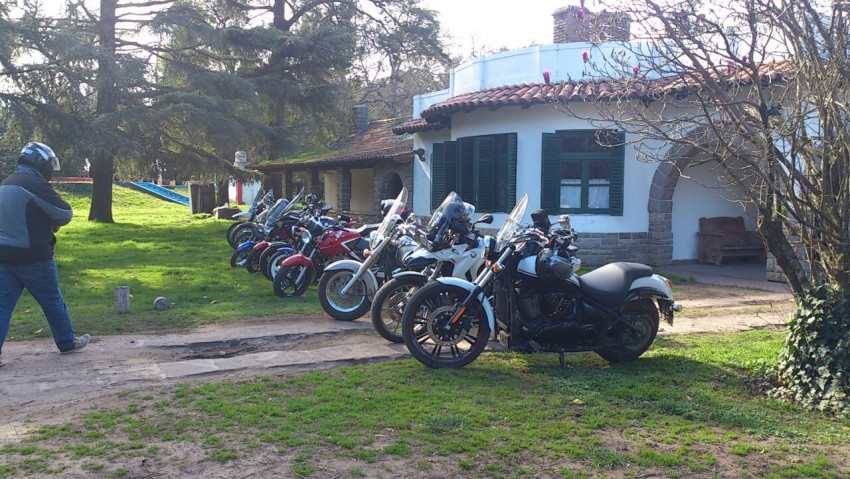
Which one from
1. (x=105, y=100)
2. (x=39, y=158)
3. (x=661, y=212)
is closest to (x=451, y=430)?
(x=39, y=158)

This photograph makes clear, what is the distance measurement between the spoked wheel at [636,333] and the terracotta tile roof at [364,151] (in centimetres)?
1306

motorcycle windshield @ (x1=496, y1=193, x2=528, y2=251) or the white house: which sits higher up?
the white house

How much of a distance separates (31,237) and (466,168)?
10.7 m

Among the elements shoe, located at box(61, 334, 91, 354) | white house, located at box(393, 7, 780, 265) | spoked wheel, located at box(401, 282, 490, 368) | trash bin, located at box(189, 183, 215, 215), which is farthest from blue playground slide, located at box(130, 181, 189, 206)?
spoked wheel, located at box(401, 282, 490, 368)

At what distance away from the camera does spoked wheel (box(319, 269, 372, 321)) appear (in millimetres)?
8375

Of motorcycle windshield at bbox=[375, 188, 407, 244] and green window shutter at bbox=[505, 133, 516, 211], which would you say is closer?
motorcycle windshield at bbox=[375, 188, 407, 244]

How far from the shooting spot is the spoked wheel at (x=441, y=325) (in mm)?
5945

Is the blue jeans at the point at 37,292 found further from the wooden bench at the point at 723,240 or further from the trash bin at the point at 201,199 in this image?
the trash bin at the point at 201,199

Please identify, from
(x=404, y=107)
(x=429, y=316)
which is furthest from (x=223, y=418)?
(x=404, y=107)

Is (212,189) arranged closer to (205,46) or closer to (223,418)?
(205,46)

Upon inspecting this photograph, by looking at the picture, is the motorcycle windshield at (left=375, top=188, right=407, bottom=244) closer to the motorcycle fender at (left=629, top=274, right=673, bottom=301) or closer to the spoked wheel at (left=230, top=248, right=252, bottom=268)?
the motorcycle fender at (left=629, top=274, right=673, bottom=301)

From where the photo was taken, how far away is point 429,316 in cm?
598

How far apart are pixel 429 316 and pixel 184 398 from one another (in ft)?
6.41

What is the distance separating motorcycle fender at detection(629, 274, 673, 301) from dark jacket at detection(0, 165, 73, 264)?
16.3ft
